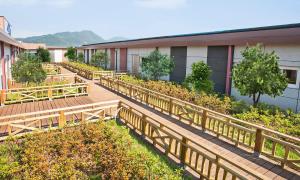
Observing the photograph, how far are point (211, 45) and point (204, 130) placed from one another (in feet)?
29.5

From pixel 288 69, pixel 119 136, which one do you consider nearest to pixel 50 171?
pixel 119 136

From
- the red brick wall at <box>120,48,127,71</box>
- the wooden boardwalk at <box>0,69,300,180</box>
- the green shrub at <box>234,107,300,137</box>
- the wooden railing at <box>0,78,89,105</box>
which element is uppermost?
the red brick wall at <box>120,48,127,71</box>

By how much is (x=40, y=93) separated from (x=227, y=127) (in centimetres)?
1354

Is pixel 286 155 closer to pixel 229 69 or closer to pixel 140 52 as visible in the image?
pixel 229 69

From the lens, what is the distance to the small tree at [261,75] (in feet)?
35.6

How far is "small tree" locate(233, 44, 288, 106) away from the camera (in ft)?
35.6

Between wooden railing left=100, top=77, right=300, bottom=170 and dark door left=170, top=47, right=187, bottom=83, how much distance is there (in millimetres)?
5414

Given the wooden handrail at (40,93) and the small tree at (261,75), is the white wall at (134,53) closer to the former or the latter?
the wooden handrail at (40,93)

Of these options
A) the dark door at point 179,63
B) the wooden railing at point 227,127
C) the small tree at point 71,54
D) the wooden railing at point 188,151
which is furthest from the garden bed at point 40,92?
the small tree at point 71,54

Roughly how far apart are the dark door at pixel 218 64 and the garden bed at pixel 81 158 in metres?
10.2

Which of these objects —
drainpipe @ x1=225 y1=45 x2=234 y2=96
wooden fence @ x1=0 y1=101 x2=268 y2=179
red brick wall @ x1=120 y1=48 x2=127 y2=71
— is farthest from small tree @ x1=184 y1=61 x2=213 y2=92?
red brick wall @ x1=120 y1=48 x2=127 y2=71

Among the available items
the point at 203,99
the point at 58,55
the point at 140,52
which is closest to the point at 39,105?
the point at 203,99

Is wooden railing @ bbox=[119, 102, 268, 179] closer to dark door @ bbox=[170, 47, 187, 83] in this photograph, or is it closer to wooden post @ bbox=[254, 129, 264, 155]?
wooden post @ bbox=[254, 129, 264, 155]

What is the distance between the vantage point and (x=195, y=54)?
1905cm
